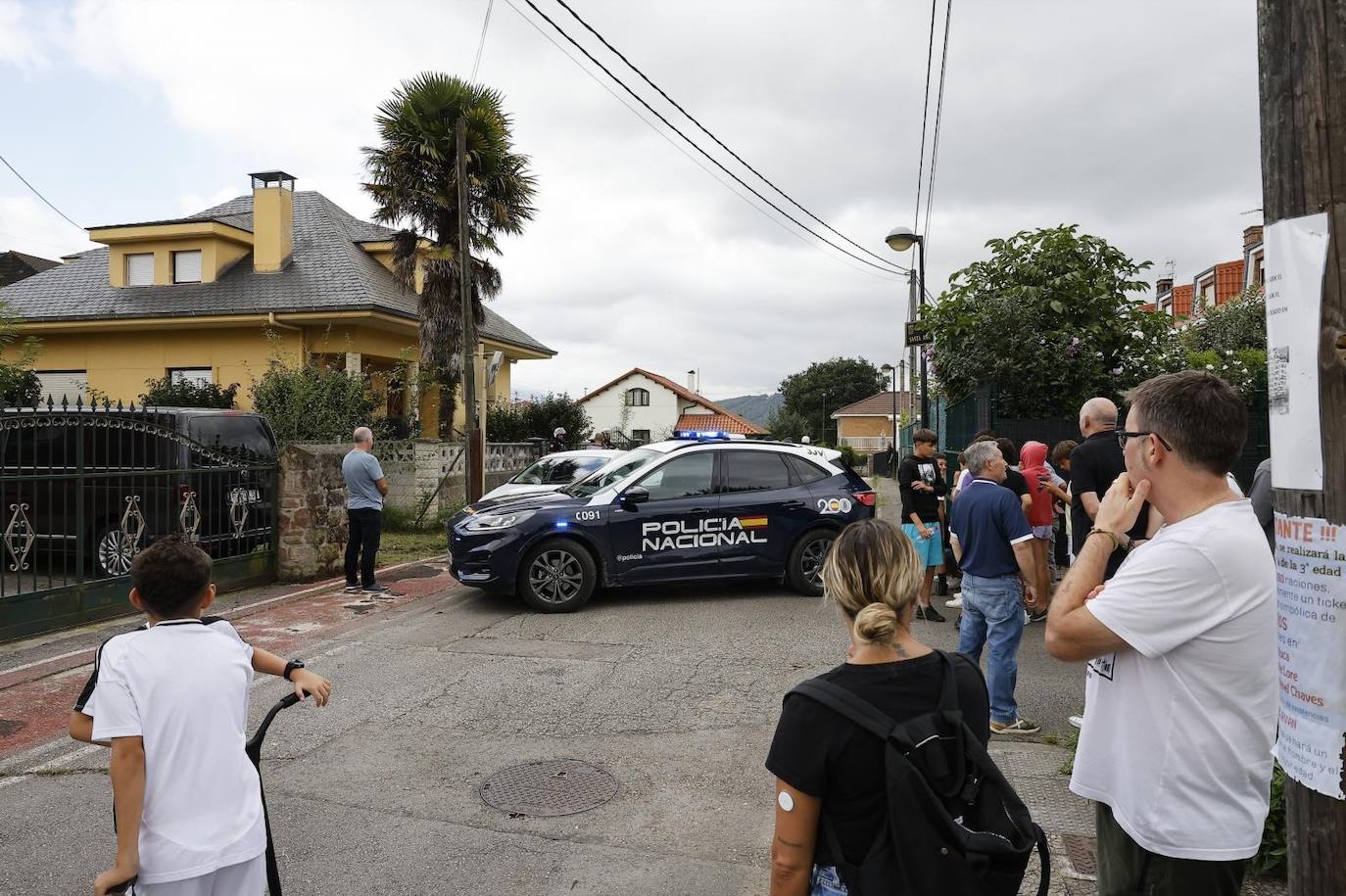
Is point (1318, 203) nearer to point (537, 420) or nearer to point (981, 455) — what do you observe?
point (981, 455)

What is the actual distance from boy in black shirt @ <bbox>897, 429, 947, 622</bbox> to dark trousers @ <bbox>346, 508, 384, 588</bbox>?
5859 millimetres

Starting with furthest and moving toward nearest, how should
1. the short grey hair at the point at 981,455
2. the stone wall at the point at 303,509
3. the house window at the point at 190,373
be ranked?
1. the house window at the point at 190,373
2. the stone wall at the point at 303,509
3. the short grey hair at the point at 981,455

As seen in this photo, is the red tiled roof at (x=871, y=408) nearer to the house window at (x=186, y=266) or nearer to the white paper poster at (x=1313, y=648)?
the house window at (x=186, y=266)

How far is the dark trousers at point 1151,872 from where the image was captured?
81.0 inches

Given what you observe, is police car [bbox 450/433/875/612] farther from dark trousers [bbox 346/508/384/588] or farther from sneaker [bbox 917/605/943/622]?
dark trousers [bbox 346/508/384/588]

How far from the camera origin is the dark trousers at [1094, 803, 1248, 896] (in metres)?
2.06

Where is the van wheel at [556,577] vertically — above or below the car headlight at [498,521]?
below

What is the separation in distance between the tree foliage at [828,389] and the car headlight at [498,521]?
3301 inches

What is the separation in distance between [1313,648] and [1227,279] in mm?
41384

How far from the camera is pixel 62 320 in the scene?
21.6m

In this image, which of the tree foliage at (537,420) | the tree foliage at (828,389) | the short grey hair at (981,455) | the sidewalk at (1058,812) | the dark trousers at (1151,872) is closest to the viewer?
A: the dark trousers at (1151,872)

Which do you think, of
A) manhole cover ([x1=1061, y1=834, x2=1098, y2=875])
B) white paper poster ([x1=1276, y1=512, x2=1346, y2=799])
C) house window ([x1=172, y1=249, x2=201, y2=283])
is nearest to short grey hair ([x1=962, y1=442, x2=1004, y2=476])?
manhole cover ([x1=1061, y1=834, x2=1098, y2=875])

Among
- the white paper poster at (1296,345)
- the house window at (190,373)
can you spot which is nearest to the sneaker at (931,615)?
the white paper poster at (1296,345)

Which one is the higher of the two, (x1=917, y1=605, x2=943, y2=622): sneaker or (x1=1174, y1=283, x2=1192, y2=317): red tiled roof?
(x1=1174, y1=283, x2=1192, y2=317): red tiled roof
